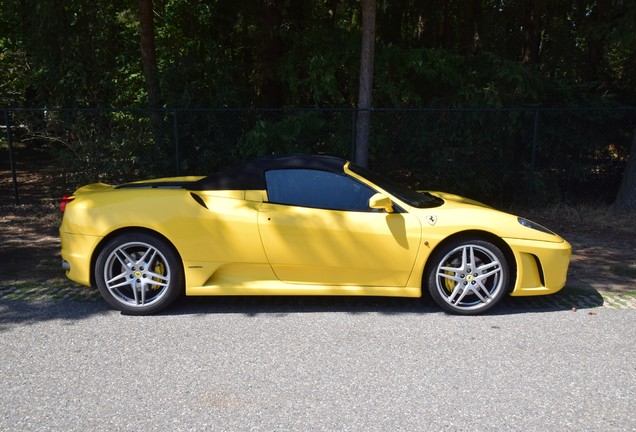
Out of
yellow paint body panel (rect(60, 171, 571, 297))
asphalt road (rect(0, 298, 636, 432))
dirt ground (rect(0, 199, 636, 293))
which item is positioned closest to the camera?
asphalt road (rect(0, 298, 636, 432))

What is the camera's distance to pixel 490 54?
34.6 feet

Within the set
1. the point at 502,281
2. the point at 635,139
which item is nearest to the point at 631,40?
the point at 635,139

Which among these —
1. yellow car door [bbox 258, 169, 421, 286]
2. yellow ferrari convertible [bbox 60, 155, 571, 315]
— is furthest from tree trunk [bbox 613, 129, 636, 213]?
yellow car door [bbox 258, 169, 421, 286]

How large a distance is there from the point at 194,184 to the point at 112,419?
2.48 m

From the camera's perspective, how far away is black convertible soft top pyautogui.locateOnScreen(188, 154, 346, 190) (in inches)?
202

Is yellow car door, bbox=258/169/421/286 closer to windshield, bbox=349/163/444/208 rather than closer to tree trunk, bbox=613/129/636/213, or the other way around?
windshield, bbox=349/163/444/208

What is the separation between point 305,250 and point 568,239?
4881mm

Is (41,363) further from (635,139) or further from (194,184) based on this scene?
(635,139)

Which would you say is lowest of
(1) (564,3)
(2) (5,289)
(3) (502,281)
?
(2) (5,289)

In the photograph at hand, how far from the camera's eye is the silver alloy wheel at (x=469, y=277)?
16.2 feet

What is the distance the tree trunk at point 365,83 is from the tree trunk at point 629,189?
436 centimetres

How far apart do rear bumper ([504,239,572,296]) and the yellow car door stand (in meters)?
0.89

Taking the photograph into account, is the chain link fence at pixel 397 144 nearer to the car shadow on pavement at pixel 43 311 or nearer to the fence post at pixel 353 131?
the fence post at pixel 353 131

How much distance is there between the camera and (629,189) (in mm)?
9828
